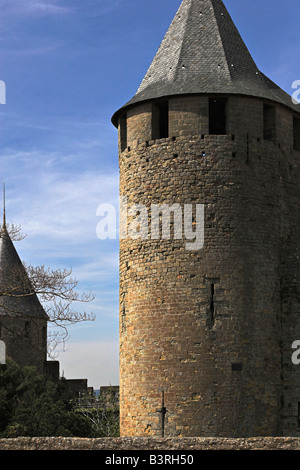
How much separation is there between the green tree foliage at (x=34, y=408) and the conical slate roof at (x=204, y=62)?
9.90 meters

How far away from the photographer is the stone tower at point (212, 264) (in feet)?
70.4

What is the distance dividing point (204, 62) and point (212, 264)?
5.31 m

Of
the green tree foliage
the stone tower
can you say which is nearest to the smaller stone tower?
the green tree foliage

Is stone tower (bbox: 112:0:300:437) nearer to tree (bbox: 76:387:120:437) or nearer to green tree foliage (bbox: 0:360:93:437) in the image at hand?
green tree foliage (bbox: 0:360:93:437)

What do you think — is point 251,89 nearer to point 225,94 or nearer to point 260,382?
point 225,94

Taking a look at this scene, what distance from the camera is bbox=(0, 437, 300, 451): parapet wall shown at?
17203 millimetres

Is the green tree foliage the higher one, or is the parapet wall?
the green tree foliage

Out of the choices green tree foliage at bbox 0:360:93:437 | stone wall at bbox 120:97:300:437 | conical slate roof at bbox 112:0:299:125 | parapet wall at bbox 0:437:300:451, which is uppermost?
conical slate roof at bbox 112:0:299:125

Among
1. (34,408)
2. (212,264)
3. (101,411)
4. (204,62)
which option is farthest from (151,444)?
(101,411)

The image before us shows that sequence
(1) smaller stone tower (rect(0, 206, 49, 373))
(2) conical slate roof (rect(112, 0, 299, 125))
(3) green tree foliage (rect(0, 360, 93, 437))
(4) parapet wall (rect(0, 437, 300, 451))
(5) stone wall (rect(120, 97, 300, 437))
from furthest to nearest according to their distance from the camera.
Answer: (1) smaller stone tower (rect(0, 206, 49, 373)) → (3) green tree foliage (rect(0, 360, 93, 437)) → (2) conical slate roof (rect(112, 0, 299, 125)) → (5) stone wall (rect(120, 97, 300, 437)) → (4) parapet wall (rect(0, 437, 300, 451))

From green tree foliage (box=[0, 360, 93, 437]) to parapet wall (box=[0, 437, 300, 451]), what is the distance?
27.9 ft

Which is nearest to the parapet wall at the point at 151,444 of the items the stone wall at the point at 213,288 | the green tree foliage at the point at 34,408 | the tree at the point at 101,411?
the stone wall at the point at 213,288

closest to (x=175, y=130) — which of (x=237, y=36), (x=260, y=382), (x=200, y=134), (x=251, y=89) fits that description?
(x=200, y=134)

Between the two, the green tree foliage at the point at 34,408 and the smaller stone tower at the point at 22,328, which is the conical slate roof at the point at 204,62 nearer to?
the green tree foliage at the point at 34,408
